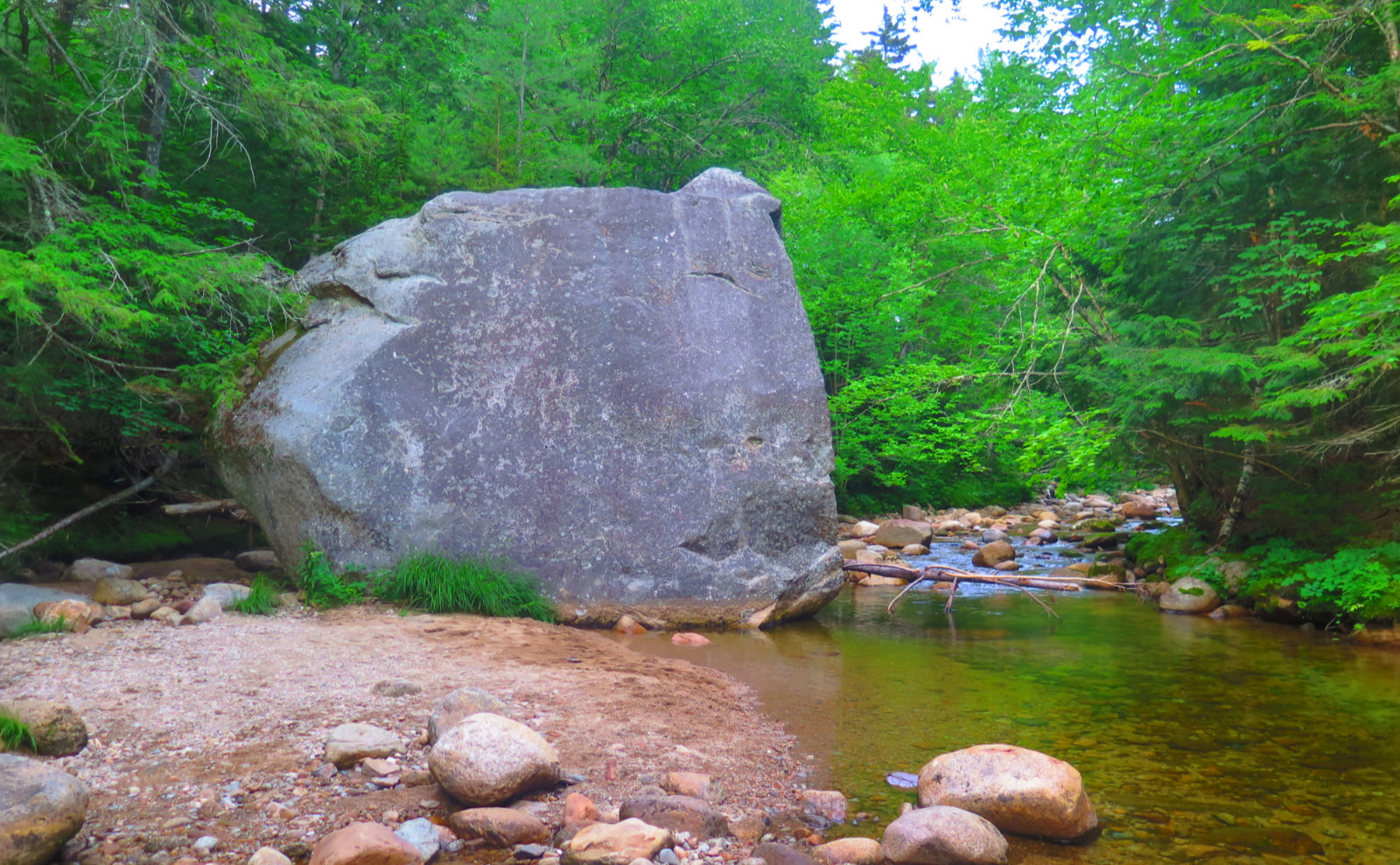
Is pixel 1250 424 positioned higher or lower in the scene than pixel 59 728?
higher

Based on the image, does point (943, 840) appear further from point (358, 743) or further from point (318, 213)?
point (318, 213)

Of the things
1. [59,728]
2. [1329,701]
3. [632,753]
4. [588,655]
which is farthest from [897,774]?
[59,728]

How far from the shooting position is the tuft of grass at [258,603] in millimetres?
6160

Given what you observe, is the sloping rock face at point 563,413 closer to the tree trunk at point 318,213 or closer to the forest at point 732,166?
the forest at point 732,166

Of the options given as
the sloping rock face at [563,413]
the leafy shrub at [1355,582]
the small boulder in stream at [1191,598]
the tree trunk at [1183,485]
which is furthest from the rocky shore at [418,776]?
the tree trunk at [1183,485]

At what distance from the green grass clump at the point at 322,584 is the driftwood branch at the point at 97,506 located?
6.17 feet

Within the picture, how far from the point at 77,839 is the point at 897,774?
333cm

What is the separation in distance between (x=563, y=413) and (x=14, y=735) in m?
4.37

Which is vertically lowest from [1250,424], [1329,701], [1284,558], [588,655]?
[588,655]

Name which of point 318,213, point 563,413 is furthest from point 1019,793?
point 318,213

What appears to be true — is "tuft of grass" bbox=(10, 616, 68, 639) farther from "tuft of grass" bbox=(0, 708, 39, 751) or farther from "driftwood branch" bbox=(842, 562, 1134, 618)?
"driftwood branch" bbox=(842, 562, 1134, 618)

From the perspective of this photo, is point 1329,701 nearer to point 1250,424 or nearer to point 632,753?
point 1250,424

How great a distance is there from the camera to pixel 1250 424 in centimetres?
780

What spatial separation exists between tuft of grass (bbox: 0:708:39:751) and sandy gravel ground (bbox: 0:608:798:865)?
6.3 inches
